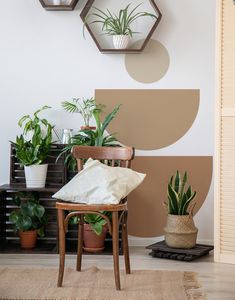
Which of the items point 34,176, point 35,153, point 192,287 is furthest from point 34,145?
point 192,287

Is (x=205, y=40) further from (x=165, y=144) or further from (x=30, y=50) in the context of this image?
(x=30, y=50)

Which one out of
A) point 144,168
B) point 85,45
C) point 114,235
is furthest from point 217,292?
point 85,45

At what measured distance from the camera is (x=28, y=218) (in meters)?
4.76

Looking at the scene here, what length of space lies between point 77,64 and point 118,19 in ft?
1.72

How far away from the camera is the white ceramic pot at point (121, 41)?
15.8ft

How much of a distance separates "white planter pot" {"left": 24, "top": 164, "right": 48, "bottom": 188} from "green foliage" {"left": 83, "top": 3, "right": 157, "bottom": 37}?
128cm

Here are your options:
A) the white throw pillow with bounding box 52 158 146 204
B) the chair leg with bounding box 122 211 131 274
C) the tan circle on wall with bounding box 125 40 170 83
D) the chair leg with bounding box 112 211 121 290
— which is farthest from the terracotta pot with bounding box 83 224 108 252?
the tan circle on wall with bounding box 125 40 170 83

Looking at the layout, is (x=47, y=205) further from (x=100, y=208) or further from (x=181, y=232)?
(x=100, y=208)

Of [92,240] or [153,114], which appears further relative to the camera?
[153,114]

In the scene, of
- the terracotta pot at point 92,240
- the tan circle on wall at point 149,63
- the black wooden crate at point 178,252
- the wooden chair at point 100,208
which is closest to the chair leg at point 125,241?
the wooden chair at point 100,208

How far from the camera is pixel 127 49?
4.88m

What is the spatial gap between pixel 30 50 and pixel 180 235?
6.63 ft

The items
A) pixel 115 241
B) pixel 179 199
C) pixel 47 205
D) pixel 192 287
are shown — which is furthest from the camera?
pixel 47 205

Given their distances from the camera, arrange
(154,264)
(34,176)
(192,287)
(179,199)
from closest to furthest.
Result: (192,287) → (154,264) → (179,199) → (34,176)
